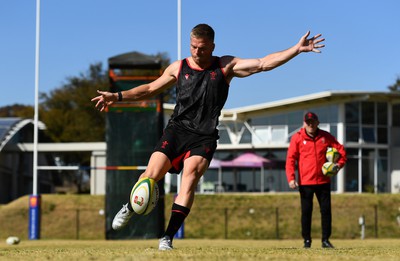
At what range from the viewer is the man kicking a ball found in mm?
7910

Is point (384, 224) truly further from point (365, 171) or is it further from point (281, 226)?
point (365, 171)

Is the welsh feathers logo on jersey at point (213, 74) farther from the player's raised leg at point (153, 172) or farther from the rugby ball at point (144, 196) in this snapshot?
the rugby ball at point (144, 196)

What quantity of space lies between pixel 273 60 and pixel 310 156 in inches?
166

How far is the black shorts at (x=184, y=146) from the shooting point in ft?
26.1

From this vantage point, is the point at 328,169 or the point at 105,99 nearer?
the point at 105,99

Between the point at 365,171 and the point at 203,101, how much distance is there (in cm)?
3734

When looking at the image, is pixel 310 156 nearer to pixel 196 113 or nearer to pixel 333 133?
pixel 196 113

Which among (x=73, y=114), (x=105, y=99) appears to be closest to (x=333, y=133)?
(x=73, y=114)

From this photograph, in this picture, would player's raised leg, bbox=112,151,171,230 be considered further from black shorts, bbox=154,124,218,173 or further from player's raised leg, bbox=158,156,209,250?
player's raised leg, bbox=158,156,209,250

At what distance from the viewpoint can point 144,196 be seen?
7.66 m

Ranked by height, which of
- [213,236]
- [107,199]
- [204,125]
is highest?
[204,125]

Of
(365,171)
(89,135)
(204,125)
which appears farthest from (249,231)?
(89,135)

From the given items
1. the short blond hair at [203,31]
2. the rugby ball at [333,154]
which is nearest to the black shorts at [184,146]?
the short blond hair at [203,31]

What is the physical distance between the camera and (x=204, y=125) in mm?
8016
